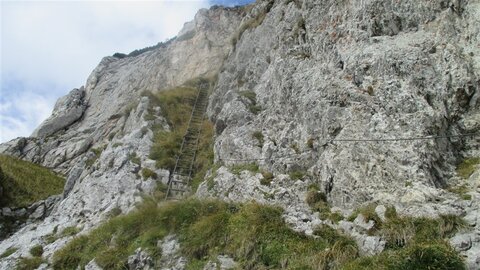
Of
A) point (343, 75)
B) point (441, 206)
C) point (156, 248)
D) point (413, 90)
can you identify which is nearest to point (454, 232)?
point (441, 206)

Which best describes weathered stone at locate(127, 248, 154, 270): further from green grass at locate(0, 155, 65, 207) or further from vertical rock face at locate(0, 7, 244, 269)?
green grass at locate(0, 155, 65, 207)

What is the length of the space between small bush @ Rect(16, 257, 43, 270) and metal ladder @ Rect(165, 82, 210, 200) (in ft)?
17.7

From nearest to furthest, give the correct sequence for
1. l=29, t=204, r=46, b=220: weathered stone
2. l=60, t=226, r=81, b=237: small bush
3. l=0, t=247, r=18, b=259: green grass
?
l=60, t=226, r=81, b=237: small bush < l=0, t=247, r=18, b=259: green grass < l=29, t=204, r=46, b=220: weathered stone

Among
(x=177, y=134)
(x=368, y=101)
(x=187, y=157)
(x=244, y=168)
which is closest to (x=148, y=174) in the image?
(x=187, y=157)

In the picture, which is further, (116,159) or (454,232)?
(116,159)

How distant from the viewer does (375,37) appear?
1595cm

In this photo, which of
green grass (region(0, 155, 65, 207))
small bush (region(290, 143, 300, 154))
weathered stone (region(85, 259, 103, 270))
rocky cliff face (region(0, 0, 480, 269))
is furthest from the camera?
green grass (region(0, 155, 65, 207))

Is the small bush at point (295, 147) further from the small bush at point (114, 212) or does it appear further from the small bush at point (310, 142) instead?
the small bush at point (114, 212)

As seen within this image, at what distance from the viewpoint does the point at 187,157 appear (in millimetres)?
20688

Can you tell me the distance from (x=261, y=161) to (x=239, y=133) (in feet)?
8.91

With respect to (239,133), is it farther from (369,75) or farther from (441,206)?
(441,206)

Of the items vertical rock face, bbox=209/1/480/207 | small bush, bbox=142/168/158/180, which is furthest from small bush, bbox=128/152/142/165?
vertical rock face, bbox=209/1/480/207

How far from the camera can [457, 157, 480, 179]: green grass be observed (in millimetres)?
11527

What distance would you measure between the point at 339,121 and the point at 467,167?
4.06 m
